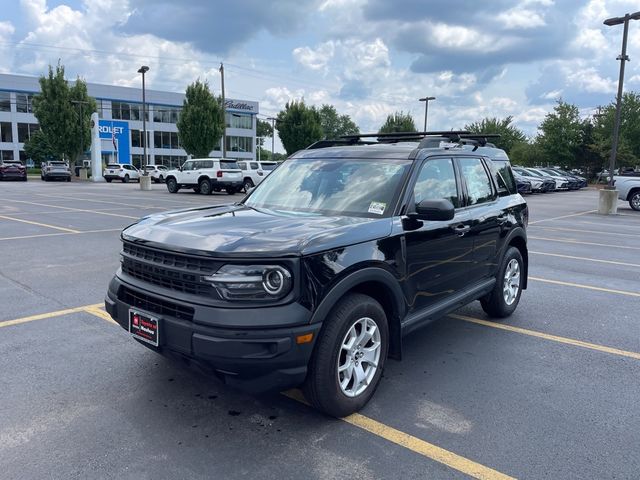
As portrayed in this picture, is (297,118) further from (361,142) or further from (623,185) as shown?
(361,142)

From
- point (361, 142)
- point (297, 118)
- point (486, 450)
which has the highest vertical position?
point (297, 118)

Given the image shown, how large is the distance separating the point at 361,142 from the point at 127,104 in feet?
257

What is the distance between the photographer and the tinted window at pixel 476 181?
4.84m

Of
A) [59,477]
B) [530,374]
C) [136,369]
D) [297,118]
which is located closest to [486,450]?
[530,374]

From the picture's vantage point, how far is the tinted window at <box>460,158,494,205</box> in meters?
4.84

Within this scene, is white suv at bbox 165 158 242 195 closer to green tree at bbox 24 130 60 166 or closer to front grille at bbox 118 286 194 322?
front grille at bbox 118 286 194 322

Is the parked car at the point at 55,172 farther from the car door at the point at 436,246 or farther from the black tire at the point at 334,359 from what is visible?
the black tire at the point at 334,359

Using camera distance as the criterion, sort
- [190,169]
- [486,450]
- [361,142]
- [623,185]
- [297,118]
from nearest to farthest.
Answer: [486,450] → [361,142] → [623,185] → [190,169] → [297,118]

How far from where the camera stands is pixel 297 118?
5259 centimetres

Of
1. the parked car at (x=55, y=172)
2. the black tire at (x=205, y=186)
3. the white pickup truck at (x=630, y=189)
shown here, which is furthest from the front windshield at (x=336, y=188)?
the parked car at (x=55, y=172)

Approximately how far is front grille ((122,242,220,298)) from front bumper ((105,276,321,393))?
0.41ft

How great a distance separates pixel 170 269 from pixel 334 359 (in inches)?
45.6

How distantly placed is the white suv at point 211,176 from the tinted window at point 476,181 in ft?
72.9

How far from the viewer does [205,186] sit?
26.9 metres
